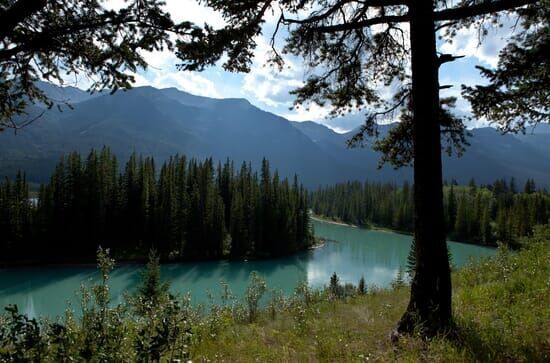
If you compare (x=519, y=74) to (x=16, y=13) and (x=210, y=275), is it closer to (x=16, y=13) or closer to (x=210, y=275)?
(x=16, y=13)

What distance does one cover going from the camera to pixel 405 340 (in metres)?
4.29

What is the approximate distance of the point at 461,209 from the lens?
81750 millimetres

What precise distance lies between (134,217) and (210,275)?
73.0 ft

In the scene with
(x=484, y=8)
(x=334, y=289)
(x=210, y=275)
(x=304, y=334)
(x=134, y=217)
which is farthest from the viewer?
(x=134, y=217)

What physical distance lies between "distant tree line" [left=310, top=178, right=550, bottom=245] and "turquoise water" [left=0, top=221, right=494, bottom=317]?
8.88 m

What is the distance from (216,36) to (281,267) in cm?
4977

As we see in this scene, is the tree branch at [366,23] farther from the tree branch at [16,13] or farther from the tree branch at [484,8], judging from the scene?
the tree branch at [16,13]

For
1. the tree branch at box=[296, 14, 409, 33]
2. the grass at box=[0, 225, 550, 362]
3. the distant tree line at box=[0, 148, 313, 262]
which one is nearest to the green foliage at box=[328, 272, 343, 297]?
the grass at box=[0, 225, 550, 362]

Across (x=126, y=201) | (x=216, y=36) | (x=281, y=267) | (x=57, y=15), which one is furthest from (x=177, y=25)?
(x=126, y=201)

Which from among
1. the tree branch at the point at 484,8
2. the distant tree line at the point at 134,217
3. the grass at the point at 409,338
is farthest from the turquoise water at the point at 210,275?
the tree branch at the point at 484,8

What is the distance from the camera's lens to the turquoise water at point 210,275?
35.0m

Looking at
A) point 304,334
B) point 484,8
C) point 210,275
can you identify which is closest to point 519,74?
point 484,8

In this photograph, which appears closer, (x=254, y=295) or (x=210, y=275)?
(x=254, y=295)

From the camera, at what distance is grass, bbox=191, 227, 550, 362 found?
4.00m
